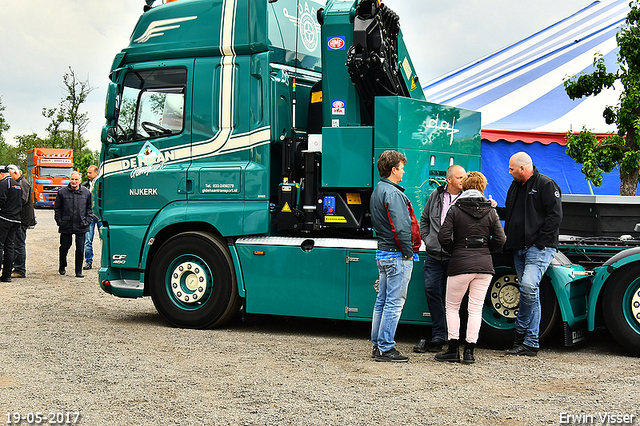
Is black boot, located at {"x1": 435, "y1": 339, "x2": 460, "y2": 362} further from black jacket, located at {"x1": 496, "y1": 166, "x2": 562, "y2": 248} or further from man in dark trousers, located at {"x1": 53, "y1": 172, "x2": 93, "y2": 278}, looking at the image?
man in dark trousers, located at {"x1": 53, "y1": 172, "x2": 93, "y2": 278}

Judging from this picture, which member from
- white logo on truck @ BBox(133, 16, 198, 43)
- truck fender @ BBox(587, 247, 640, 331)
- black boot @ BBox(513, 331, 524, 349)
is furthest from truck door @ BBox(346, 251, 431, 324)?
white logo on truck @ BBox(133, 16, 198, 43)

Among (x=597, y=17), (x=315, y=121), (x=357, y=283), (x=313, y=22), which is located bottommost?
(x=357, y=283)

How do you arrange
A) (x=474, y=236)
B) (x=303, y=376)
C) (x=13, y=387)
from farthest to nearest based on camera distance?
(x=474, y=236)
(x=303, y=376)
(x=13, y=387)

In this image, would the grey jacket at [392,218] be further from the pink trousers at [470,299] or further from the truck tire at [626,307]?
the truck tire at [626,307]

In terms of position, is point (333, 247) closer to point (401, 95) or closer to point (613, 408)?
point (401, 95)

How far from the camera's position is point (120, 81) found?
8008 millimetres

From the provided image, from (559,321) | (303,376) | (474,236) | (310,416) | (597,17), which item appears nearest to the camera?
(310,416)

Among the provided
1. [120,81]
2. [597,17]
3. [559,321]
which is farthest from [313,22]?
[597,17]

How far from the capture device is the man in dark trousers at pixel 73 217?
39.8 feet

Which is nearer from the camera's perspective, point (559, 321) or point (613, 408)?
point (613, 408)

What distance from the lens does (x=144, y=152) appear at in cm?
779

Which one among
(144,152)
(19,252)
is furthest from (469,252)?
(19,252)

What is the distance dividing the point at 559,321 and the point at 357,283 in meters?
1.99

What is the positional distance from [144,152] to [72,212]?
5077mm
